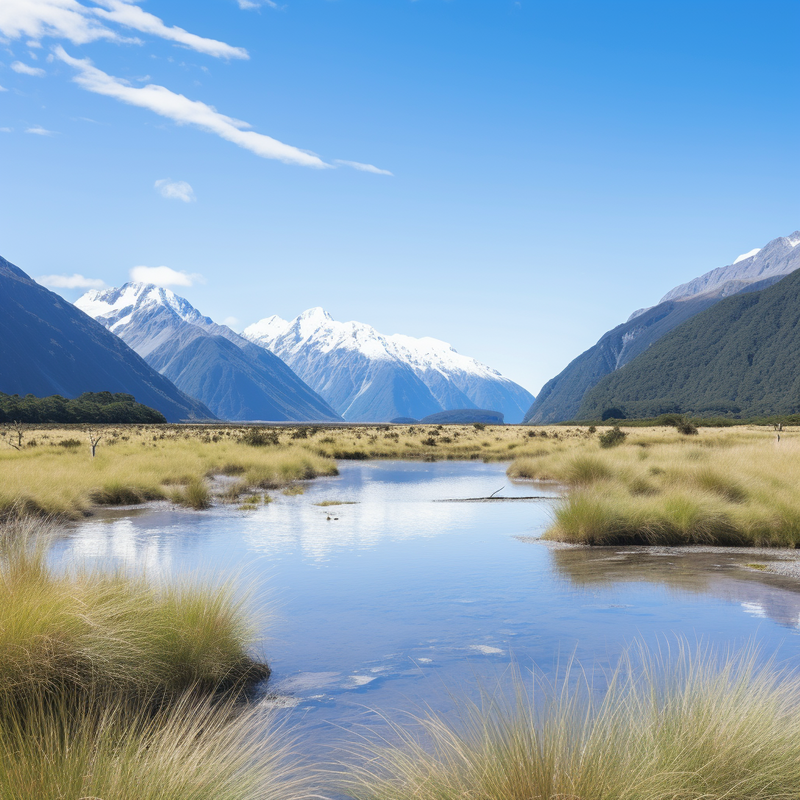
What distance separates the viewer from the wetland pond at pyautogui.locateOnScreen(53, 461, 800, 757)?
7055 millimetres

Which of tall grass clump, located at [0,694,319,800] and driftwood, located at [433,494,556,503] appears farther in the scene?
driftwood, located at [433,494,556,503]

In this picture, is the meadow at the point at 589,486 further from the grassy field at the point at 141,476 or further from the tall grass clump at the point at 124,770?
the tall grass clump at the point at 124,770

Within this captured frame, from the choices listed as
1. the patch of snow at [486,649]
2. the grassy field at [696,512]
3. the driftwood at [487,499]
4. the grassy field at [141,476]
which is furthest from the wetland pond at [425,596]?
the driftwood at [487,499]

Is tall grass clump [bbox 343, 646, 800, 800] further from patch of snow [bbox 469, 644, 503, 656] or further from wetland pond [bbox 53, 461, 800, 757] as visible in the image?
patch of snow [bbox 469, 644, 503, 656]

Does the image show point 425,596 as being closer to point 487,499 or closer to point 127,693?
point 127,693

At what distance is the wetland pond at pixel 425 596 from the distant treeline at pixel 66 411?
87959 millimetres

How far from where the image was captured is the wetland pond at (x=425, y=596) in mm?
7055

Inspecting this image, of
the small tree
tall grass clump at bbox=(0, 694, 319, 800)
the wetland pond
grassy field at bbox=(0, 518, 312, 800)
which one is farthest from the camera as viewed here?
the small tree

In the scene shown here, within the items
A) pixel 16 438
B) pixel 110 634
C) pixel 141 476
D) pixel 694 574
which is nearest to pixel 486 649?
pixel 110 634

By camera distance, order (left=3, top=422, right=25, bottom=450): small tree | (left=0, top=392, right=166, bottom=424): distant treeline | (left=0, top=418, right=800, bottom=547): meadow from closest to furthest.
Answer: (left=0, top=418, right=800, bottom=547): meadow → (left=3, top=422, right=25, bottom=450): small tree → (left=0, top=392, right=166, bottom=424): distant treeline

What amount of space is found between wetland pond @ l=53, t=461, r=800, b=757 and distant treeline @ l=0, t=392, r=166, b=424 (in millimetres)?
87959

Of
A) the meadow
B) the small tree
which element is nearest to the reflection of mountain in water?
the meadow

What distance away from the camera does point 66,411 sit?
10488 centimetres

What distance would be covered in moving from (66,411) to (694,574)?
109m
